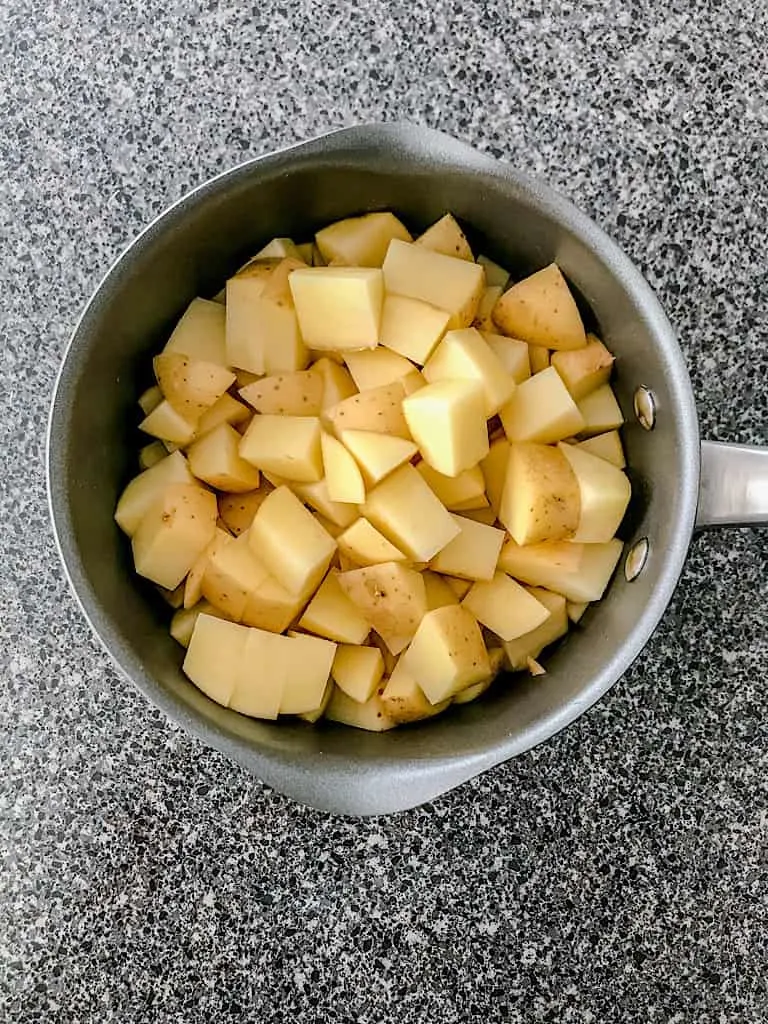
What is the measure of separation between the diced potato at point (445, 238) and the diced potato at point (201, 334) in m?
0.18

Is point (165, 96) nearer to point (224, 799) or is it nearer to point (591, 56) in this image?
point (591, 56)

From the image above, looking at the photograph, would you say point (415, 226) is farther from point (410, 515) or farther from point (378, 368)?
point (410, 515)

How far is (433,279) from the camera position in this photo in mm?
848

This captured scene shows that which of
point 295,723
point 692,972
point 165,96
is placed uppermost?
point 165,96

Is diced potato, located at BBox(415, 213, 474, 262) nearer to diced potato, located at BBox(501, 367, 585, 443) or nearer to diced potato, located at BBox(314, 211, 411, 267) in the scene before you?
diced potato, located at BBox(314, 211, 411, 267)

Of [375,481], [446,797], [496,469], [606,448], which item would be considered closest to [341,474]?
[375,481]

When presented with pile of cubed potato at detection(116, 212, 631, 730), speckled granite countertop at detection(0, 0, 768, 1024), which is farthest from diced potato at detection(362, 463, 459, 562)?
speckled granite countertop at detection(0, 0, 768, 1024)

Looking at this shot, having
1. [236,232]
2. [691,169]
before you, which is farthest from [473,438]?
[691,169]

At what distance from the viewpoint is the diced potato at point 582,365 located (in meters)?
0.87

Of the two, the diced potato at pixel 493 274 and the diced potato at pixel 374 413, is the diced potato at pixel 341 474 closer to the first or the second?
the diced potato at pixel 374 413

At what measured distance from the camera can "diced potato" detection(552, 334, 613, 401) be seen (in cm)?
87

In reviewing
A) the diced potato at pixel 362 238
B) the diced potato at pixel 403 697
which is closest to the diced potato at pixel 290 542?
the diced potato at pixel 403 697

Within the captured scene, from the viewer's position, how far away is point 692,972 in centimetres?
97

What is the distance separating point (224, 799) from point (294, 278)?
1.57ft
